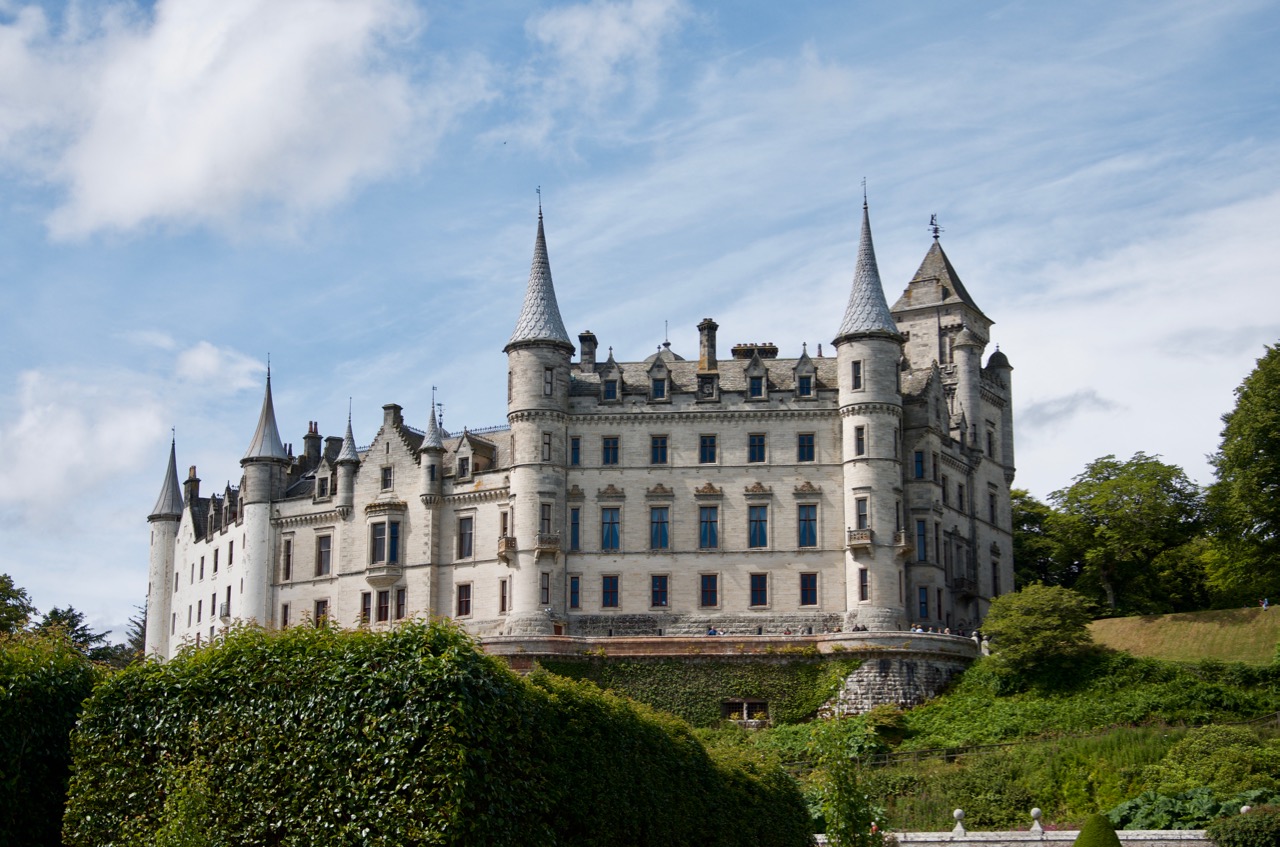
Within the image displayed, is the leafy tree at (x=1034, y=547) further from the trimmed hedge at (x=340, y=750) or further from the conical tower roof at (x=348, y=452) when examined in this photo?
the trimmed hedge at (x=340, y=750)

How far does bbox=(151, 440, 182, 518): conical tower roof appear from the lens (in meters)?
96.5

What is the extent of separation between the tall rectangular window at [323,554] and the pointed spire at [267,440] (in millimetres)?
5235

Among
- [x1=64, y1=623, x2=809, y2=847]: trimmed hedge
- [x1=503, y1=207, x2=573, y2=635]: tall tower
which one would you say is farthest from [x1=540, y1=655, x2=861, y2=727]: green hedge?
[x1=64, y1=623, x2=809, y2=847]: trimmed hedge

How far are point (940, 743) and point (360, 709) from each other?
33.3 m

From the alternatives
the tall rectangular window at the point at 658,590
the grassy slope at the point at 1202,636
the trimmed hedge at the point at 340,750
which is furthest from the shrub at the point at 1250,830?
the tall rectangular window at the point at 658,590

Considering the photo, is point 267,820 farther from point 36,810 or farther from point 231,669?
point 36,810

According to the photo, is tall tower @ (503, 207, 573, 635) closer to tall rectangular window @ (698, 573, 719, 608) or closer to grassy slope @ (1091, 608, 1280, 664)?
tall rectangular window @ (698, 573, 719, 608)

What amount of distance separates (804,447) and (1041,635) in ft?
46.7

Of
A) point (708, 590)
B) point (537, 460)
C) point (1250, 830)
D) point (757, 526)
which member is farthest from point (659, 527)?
point (1250, 830)

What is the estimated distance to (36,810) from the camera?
109 ft

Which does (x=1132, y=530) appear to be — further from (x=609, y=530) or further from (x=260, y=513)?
(x=260, y=513)

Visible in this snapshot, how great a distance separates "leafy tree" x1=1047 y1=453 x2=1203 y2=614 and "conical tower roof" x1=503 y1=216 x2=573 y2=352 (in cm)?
2647

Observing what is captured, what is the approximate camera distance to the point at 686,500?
72.3 metres

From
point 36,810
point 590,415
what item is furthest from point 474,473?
point 36,810
